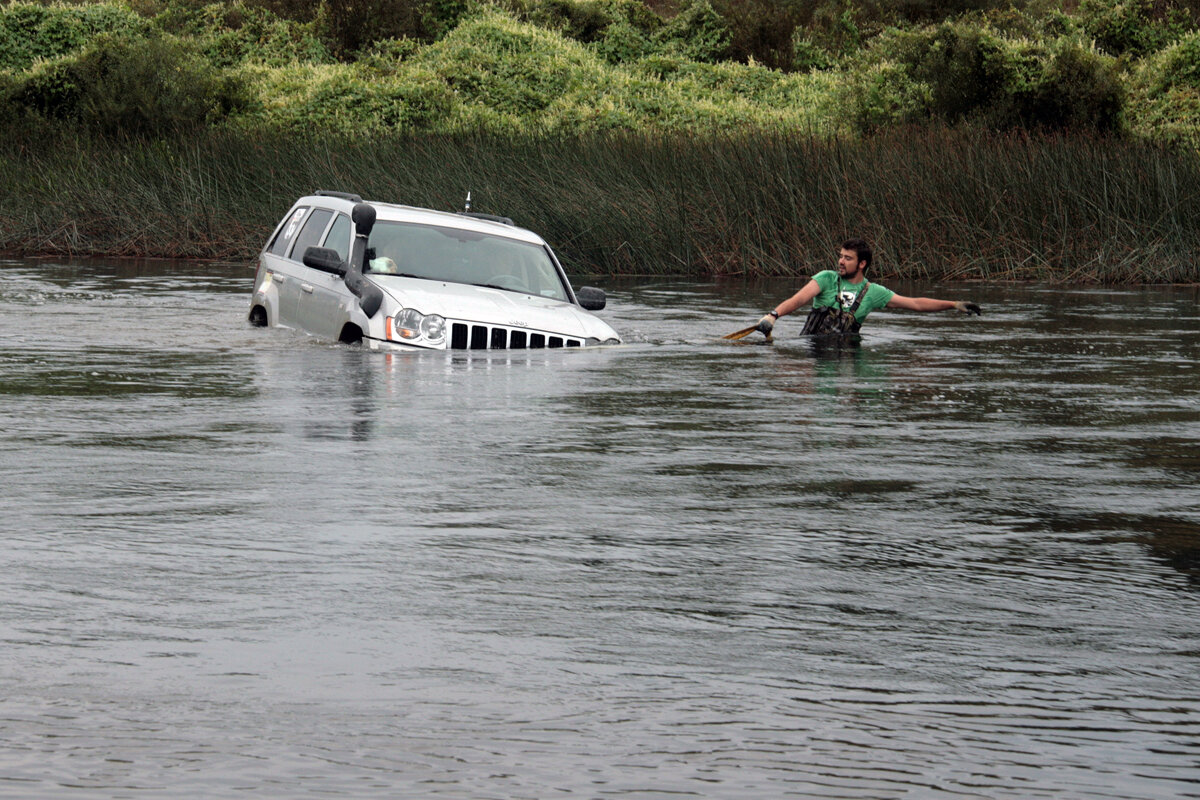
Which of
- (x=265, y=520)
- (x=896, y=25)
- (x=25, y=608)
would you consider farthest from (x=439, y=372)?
(x=896, y=25)

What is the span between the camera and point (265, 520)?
26.0 feet

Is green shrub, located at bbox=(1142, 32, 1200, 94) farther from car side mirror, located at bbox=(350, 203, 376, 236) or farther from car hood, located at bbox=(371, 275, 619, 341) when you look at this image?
car side mirror, located at bbox=(350, 203, 376, 236)

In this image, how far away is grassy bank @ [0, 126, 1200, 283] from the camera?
29500 millimetres

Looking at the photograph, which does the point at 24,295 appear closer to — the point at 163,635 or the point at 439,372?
the point at 439,372

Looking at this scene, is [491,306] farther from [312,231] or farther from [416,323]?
[312,231]

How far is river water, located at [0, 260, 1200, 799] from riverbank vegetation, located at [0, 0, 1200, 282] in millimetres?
16238

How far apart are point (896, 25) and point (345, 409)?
57754 mm

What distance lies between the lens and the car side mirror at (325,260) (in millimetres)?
15117

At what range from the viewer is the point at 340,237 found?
16.1 m

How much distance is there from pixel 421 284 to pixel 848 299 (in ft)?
15.2

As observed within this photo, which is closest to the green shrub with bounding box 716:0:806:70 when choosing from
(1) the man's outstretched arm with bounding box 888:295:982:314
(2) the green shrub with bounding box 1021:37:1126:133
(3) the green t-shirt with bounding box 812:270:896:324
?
(2) the green shrub with bounding box 1021:37:1126:133

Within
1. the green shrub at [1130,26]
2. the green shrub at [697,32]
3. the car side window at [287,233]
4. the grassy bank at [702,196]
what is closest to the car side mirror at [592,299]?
the car side window at [287,233]

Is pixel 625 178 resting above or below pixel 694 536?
above

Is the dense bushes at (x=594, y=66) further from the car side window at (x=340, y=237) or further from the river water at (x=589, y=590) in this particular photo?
the river water at (x=589, y=590)
